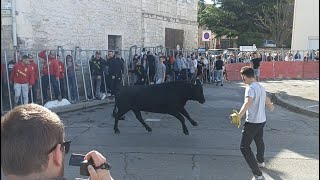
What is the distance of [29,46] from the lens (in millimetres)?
14344

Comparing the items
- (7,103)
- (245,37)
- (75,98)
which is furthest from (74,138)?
(245,37)

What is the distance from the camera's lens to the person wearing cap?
14.7 meters

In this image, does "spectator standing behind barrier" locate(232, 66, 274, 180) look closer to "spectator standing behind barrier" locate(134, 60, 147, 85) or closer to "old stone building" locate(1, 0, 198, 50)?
"old stone building" locate(1, 0, 198, 50)

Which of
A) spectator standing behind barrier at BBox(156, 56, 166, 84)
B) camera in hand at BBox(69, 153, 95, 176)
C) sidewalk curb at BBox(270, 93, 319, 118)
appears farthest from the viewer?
spectator standing behind barrier at BBox(156, 56, 166, 84)

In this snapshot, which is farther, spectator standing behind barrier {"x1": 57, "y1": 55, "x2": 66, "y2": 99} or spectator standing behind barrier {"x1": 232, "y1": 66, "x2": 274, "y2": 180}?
spectator standing behind barrier {"x1": 57, "y1": 55, "x2": 66, "y2": 99}

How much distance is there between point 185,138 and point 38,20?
8962 millimetres

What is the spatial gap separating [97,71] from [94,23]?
167 inches

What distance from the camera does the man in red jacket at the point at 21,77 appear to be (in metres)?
11.6

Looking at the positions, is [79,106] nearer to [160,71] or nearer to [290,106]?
[160,71]

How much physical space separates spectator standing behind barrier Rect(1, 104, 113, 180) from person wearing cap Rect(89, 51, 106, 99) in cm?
1307

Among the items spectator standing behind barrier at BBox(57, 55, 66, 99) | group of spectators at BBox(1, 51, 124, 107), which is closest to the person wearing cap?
group of spectators at BBox(1, 51, 124, 107)

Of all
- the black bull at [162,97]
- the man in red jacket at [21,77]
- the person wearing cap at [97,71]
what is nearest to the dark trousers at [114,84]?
the person wearing cap at [97,71]

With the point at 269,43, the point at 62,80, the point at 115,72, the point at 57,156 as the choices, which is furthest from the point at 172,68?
the point at 269,43

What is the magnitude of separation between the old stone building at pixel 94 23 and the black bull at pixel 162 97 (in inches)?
198
